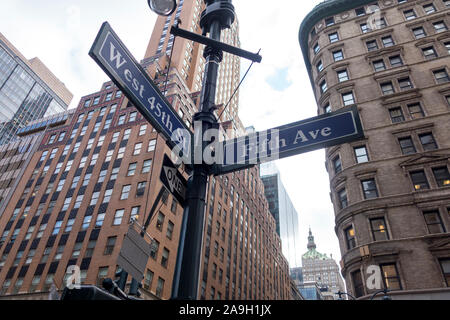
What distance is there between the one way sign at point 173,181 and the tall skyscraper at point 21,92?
158 m

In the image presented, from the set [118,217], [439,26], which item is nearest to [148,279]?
[118,217]

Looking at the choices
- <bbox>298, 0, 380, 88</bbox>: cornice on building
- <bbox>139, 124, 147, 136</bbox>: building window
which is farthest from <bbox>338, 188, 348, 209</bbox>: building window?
<bbox>139, 124, 147, 136</bbox>: building window

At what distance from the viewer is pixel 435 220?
73.3 feet

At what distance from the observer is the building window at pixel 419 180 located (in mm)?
24062

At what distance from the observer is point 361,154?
27469 mm

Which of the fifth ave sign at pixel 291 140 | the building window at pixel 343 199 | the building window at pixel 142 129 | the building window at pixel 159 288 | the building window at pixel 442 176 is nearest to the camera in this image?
the fifth ave sign at pixel 291 140

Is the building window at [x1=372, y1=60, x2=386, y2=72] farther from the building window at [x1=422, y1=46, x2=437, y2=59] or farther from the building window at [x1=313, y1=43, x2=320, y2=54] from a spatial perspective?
the building window at [x1=313, y1=43, x2=320, y2=54]

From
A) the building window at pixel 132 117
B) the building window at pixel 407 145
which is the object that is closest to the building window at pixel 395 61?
the building window at pixel 407 145

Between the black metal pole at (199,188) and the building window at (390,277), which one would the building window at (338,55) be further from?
the black metal pole at (199,188)

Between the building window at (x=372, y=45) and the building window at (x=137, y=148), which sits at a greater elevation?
the building window at (x=372, y=45)

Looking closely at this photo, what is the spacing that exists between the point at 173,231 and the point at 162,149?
11.2m

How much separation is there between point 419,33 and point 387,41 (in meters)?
3.00

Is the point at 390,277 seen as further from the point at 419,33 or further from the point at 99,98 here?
the point at 99,98

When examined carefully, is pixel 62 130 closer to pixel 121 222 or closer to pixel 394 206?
pixel 121 222
